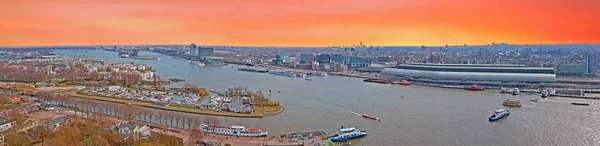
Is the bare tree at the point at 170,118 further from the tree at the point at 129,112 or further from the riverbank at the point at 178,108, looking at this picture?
the riverbank at the point at 178,108

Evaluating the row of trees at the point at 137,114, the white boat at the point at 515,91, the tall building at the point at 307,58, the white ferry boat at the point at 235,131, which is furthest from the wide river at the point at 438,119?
the tall building at the point at 307,58

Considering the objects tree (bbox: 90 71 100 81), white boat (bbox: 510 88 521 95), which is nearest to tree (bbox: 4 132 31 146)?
tree (bbox: 90 71 100 81)

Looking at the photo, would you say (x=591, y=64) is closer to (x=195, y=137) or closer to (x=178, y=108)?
(x=178, y=108)

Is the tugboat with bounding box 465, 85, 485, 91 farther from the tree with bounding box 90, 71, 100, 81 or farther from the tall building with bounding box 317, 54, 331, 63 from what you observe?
the tall building with bounding box 317, 54, 331, 63

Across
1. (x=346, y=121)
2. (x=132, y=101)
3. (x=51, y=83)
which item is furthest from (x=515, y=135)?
(x=51, y=83)

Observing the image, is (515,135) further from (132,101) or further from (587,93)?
(132,101)
